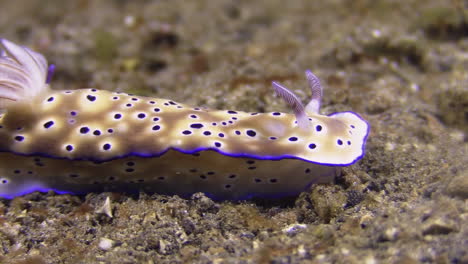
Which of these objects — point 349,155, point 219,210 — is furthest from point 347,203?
point 219,210

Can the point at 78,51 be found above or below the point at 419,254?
above

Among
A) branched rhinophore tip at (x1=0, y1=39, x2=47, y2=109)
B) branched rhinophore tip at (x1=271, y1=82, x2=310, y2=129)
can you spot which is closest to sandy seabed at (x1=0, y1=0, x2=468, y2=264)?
branched rhinophore tip at (x1=271, y1=82, x2=310, y2=129)

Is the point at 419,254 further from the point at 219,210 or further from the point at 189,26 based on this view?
the point at 189,26

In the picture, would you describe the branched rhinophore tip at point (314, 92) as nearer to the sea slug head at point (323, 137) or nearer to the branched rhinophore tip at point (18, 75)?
the sea slug head at point (323, 137)

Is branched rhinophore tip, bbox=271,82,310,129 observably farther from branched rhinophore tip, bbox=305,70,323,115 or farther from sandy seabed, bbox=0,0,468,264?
sandy seabed, bbox=0,0,468,264

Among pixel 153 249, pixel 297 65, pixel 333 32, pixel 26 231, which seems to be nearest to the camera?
pixel 153 249

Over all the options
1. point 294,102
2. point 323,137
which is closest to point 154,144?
point 294,102

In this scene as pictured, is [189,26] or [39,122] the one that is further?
[189,26]

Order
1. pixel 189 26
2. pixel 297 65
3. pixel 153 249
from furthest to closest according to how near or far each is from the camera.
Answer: pixel 189 26 → pixel 297 65 → pixel 153 249
